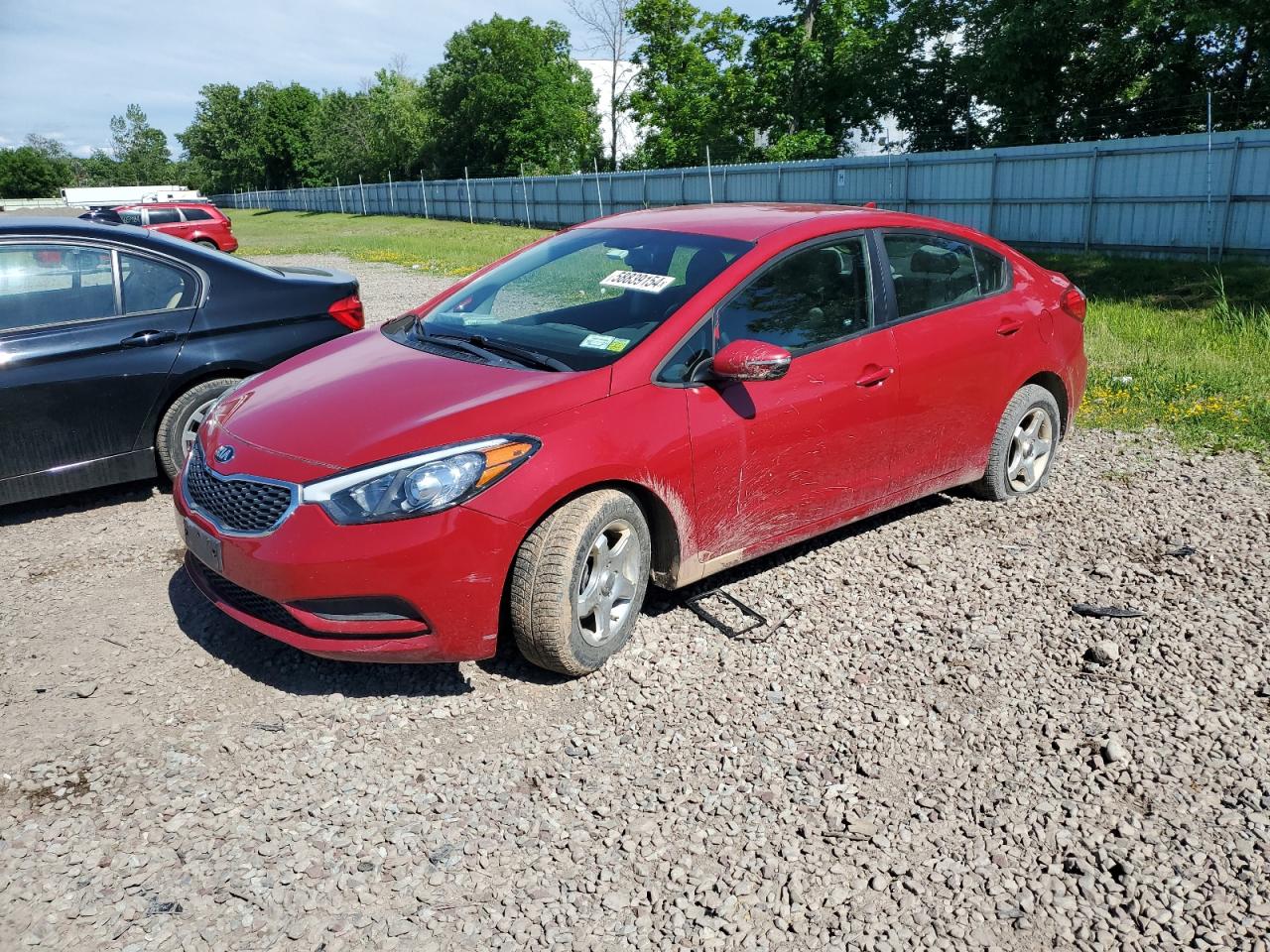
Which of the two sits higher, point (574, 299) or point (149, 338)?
point (574, 299)

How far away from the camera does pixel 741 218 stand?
478 centimetres

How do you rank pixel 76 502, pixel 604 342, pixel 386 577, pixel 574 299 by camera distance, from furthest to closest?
pixel 76 502, pixel 574 299, pixel 604 342, pixel 386 577

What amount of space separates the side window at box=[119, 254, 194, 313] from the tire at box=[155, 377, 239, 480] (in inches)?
21.2

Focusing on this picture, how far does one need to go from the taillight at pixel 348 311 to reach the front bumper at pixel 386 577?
314 centimetres

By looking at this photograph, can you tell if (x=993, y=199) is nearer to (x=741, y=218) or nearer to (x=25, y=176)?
(x=741, y=218)

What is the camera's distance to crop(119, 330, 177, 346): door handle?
563 centimetres

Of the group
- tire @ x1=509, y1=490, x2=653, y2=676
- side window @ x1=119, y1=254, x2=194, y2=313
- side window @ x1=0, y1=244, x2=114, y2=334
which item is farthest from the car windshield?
side window @ x1=0, y1=244, x2=114, y2=334

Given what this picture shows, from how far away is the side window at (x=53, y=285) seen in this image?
545 cm

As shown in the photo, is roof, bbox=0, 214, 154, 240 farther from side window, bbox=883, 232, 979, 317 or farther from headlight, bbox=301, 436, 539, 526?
side window, bbox=883, 232, 979, 317

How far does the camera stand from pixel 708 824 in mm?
3070

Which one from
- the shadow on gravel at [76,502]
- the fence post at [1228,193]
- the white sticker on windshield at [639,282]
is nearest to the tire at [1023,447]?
the white sticker on windshield at [639,282]

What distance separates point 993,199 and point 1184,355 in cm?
1212

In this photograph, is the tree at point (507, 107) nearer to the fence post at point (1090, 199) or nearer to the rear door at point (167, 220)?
the rear door at point (167, 220)

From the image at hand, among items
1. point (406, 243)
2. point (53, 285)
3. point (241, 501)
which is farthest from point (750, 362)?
point (406, 243)
